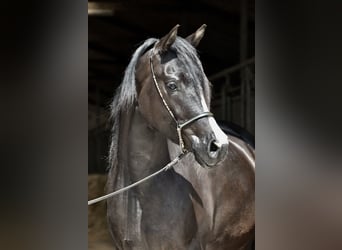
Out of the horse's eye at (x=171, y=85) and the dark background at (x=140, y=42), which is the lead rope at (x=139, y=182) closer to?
the dark background at (x=140, y=42)

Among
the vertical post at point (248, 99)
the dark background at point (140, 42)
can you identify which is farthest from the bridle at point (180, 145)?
the vertical post at point (248, 99)

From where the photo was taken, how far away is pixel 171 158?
218 cm

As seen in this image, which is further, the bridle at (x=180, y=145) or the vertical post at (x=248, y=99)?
the vertical post at (x=248, y=99)

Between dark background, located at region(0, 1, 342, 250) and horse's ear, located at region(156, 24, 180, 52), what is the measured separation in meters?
0.35

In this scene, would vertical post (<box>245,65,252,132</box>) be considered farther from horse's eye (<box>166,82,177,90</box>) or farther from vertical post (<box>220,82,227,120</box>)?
horse's eye (<box>166,82,177,90</box>)

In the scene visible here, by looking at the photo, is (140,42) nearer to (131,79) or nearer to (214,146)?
(131,79)

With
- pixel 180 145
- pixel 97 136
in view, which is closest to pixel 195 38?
pixel 180 145

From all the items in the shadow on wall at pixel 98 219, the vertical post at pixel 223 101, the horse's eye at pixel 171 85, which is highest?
the horse's eye at pixel 171 85

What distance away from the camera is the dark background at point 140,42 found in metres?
2.13

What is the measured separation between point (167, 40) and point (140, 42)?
0.13 m
